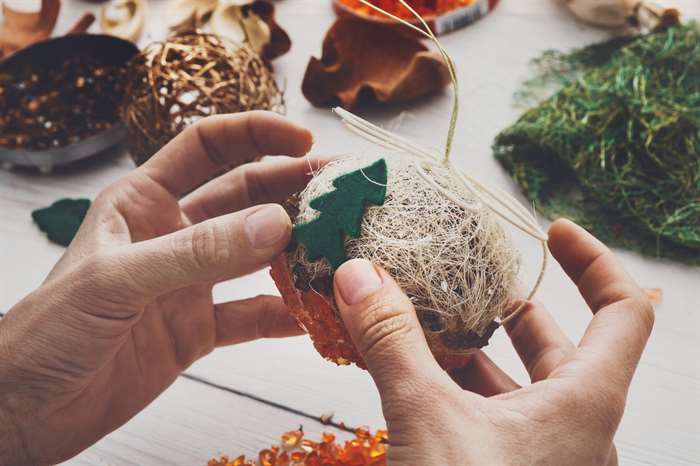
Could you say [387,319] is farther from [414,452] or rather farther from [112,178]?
[112,178]

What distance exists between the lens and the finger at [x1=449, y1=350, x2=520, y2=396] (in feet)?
2.61

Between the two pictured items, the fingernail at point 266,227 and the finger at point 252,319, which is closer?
the fingernail at point 266,227

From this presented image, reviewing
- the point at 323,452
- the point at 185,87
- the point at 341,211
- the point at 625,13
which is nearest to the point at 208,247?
the point at 341,211

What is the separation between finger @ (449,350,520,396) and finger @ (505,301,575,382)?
3 centimetres

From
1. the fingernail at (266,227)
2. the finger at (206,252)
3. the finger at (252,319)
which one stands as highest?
the fingernail at (266,227)

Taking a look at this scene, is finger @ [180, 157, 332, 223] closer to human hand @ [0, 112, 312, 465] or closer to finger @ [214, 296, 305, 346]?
human hand @ [0, 112, 312, 465]

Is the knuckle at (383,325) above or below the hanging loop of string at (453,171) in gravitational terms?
below

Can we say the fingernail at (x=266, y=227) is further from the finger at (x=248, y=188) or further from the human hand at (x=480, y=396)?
the finger at (x=248, y=188)

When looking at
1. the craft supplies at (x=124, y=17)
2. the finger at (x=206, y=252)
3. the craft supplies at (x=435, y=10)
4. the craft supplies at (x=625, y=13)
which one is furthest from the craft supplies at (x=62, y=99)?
the craft supplies at (x=625, y=13)

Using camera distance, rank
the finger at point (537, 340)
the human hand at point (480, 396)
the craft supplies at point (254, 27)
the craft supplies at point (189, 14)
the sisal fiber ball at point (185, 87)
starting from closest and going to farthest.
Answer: the human hand at point (480, 396) < the finger at point (537, 340) < the sisal fiber ball at point (185, 87) < the craft supplies at point (254, 27) < the craft supplies at point (189, 14)

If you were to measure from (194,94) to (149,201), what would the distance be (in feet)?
1.02

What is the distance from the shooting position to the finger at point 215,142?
0.85 metres

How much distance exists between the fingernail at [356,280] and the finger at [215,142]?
1.00 ft

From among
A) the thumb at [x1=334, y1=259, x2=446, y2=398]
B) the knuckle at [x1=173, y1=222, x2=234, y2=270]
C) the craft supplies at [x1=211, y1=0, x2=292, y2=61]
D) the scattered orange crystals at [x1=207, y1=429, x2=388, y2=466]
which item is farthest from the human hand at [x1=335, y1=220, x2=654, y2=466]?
the craft supplies at [x1=211, y1=0, x2=292, y2=61]
